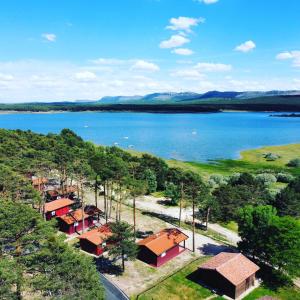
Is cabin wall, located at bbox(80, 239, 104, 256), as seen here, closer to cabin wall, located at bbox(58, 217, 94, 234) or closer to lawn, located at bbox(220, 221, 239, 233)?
cabin wall, located at bbox(58, 217, 94, 234)

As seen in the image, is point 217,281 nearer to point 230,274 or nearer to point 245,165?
point 230,274

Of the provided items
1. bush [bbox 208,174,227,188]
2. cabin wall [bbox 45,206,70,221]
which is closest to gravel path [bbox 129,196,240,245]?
cabin wall [bbox 45,206,70,221]

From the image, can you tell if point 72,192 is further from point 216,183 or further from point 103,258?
point 216,183

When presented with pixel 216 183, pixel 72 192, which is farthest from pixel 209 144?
pixel 72 192

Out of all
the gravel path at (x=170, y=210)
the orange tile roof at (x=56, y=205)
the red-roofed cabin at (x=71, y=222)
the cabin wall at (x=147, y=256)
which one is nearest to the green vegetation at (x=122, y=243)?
the cabin wall at (x=147, y=256)

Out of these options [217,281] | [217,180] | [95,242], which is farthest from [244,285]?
[217,180]

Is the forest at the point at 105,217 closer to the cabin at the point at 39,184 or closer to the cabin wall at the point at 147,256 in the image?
the cabin wall at the point at 147,256
